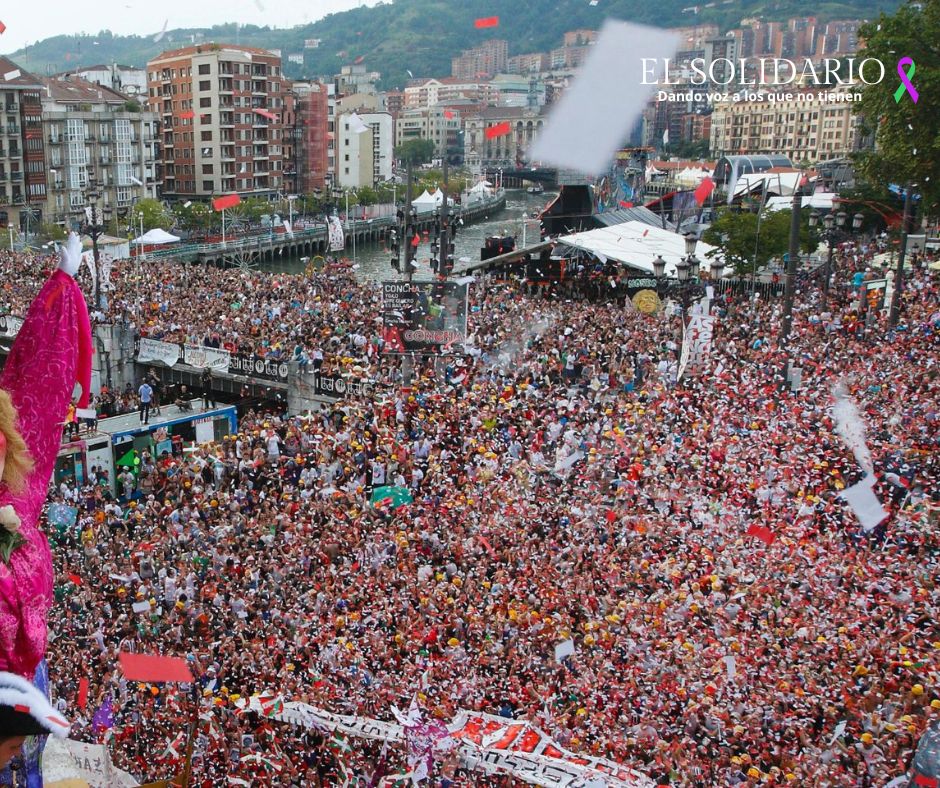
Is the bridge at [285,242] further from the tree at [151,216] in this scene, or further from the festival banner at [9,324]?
the festival banner at [9,324]

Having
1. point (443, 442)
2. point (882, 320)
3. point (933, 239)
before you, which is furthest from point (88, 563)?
point (933, 239)

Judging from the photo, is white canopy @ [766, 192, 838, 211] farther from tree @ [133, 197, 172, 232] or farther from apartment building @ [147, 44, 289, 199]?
apartment building @ [147, 44, 289, 199]

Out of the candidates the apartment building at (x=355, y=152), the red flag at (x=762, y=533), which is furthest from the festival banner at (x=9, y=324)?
the apartment building at (x=355, y=152)

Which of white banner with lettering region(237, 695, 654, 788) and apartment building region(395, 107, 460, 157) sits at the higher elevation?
apartment building region(395, 107, 460, 157)

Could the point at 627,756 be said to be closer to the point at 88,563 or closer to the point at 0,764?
the point at 0,764

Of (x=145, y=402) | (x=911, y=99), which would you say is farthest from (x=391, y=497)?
(x=911, y=99)

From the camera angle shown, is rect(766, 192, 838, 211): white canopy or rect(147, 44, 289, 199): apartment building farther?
rect(147, 44, 289, 199): apartment building

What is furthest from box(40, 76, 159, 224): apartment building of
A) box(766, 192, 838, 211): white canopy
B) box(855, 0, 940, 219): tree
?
box(855, 0, 940, 219): tree

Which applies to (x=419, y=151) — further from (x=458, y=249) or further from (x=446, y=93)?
(x=458, y=249)
